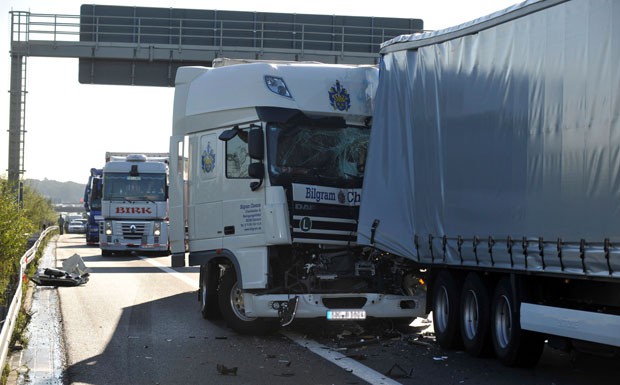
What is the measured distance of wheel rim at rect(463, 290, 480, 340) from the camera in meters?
11.2

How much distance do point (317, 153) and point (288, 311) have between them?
2.16 m

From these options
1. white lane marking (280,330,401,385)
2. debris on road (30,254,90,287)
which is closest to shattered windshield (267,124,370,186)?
white lane marking (280,330,401,385)

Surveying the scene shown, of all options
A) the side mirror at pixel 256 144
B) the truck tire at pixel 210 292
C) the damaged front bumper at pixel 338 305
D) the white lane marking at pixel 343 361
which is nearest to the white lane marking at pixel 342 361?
the white lane marking at pixel 343 361

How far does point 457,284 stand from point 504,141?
2.24 meters

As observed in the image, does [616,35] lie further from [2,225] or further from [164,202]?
[164,202]

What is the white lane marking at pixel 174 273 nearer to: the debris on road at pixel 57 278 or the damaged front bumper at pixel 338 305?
the debris on road at pixel 57 278

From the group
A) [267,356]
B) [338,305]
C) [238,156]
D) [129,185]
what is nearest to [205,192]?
[238,156]

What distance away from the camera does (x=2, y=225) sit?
815 inches

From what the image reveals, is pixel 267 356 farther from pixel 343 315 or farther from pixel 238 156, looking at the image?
pixel 238 156

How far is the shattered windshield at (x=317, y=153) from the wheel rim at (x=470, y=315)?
2819mm

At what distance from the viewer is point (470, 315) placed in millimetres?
11453

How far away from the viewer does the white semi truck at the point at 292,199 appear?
1303cm

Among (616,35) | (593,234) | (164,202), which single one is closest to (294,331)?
(593,234)

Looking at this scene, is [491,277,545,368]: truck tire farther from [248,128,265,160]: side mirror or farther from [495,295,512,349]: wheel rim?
[248,128,265,160]: side mirror
